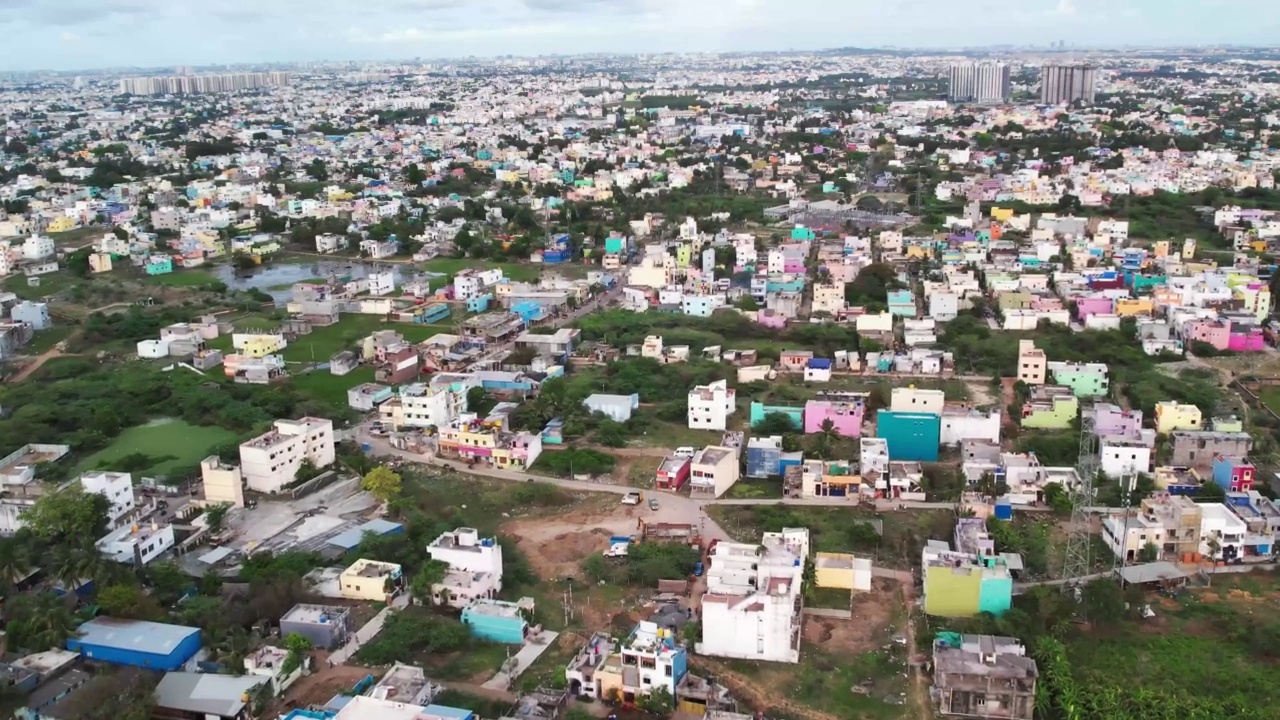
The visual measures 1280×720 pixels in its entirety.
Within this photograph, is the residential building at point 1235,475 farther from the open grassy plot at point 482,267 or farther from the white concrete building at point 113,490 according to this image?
the open grassy plot at point 482,267

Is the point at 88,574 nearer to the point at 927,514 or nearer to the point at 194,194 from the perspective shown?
the point at 927,514

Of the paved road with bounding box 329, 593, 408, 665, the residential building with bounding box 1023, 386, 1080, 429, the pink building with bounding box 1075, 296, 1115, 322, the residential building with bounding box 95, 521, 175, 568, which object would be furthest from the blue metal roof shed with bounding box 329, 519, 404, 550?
the pink building with bounding box 1075, 296, 1115, 322

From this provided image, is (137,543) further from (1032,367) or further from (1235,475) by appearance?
(1032,367)

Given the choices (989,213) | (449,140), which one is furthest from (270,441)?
(449,140)

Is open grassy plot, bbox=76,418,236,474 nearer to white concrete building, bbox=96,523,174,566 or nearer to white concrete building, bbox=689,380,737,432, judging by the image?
white concrete building, bbox=96,523,174,566

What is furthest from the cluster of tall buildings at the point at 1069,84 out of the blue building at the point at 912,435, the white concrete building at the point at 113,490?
the white concrete building at the point at 113,490

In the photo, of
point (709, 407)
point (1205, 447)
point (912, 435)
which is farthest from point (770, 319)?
point (1205, 447)
